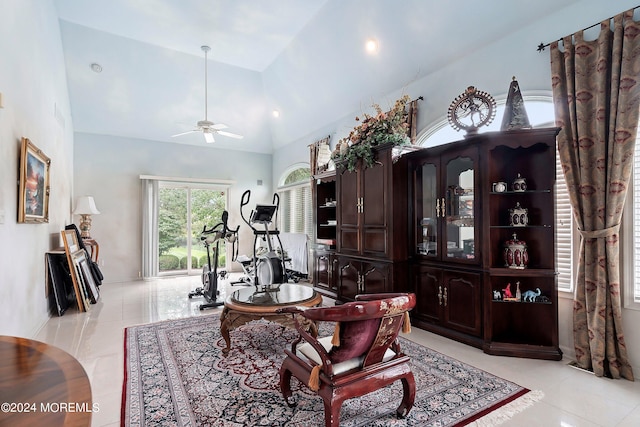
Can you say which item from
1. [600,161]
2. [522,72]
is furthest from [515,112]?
[600,161]

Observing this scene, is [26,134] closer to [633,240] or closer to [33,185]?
[33,185]

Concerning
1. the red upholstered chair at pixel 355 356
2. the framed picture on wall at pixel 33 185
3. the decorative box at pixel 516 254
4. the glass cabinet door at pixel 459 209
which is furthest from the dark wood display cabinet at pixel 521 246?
the framed picture on wall at pixel 33 185

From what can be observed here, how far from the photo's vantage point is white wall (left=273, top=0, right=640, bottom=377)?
291cm

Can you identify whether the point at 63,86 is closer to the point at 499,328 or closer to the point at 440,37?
the point at 440,37

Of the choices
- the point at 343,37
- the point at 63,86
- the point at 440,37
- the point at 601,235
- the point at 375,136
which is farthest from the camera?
the point at 63,86

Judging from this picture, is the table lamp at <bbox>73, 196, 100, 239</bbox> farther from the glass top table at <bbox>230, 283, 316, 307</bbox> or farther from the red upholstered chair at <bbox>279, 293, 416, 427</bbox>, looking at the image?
the red upholstered chair at <bbox>279, 293, 416, 427</bbox>

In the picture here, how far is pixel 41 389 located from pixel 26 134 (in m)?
4.04

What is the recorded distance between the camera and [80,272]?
5.04 m

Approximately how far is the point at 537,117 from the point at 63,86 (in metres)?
7.60

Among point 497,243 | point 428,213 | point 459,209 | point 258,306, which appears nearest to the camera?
point 258,306

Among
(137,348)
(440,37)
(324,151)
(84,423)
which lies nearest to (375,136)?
(440,37)

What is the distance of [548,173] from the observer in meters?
3.37

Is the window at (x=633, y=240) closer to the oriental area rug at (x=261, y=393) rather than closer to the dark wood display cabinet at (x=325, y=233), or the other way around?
the oriental area rug at (x=261, y=393)

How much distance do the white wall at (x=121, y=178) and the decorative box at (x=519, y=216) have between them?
23.6ft
